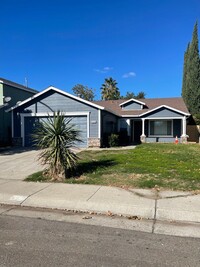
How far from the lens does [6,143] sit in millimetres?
20703

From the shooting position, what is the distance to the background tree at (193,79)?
107 feet

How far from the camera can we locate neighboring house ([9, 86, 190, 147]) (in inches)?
766

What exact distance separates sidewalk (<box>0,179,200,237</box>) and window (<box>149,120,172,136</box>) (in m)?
18.6

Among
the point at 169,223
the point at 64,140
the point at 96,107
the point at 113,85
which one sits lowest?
the point at 169,223

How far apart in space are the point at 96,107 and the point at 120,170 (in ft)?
33.4

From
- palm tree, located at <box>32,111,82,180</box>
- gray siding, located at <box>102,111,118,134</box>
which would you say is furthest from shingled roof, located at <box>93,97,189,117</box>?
palm tree, located at <box>32,111,82,180</box>

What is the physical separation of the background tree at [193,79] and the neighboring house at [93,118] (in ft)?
25.4

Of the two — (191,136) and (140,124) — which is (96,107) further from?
(191,136)

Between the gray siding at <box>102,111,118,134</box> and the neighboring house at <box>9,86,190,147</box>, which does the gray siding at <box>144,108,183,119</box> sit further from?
the gray siding at <box>102,111,118,134</box>

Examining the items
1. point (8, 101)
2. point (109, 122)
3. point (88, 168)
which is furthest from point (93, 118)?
point (88, 168)

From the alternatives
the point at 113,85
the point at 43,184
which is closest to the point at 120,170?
the point at 43,184

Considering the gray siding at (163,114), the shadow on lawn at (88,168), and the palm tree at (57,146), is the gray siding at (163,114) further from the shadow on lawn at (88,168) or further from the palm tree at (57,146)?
the palm tree at (57,146)

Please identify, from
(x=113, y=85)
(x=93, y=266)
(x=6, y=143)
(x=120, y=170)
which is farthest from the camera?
(x=113, y=85)

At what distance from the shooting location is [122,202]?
19.9 ft
